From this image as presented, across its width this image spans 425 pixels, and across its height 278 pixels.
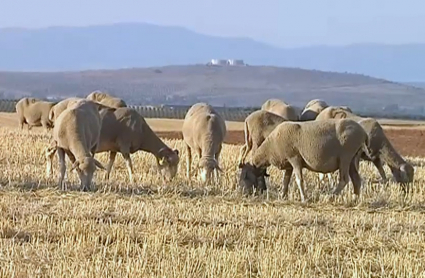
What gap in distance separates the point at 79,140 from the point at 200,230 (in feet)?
18.6

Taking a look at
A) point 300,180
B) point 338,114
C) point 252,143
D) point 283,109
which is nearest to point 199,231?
point 300,180

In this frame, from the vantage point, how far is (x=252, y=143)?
19344mm

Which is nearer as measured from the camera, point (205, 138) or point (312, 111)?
point (205, 138)

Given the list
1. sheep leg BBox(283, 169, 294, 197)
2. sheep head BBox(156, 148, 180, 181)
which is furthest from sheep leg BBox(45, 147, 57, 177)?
sheep leg BBox(283, 169, 294, 197)

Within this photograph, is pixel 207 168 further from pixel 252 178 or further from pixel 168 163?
pixel 252 178

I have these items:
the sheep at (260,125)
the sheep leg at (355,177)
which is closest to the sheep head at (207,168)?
the sheep at (260,125)

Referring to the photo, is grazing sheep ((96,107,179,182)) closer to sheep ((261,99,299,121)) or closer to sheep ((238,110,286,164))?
sheep ((238,110,286,164))

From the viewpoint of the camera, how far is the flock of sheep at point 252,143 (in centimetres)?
1591

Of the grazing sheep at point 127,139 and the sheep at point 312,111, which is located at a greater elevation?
the sheep at point 312,111

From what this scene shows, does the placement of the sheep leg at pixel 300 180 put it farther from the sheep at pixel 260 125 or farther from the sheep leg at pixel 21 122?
the sheep leg at pixel 21 122

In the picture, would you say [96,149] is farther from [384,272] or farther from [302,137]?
[384,272]

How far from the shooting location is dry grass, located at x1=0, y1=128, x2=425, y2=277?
927 cm

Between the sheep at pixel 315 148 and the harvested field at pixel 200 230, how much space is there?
0.50 meters

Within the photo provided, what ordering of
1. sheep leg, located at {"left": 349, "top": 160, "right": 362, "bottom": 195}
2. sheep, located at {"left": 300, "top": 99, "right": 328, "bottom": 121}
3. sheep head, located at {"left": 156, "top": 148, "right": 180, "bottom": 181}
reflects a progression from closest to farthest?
1. sheep leg, located at {"left": 349, "top": 160, "right": 362, "bottom": 195}
2. sheep head, located at {"left": 156, "top": 148, "right": 180, "bottom": 181}
3. sheep, located at {"left": 300, "top": 99, "right": 328, "bottom": 121}
